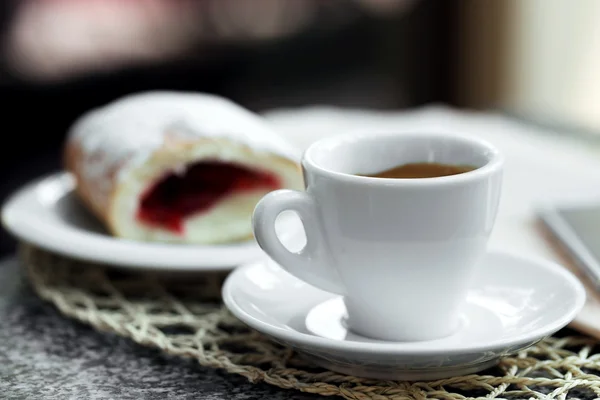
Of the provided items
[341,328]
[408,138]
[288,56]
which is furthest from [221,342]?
[288,56]

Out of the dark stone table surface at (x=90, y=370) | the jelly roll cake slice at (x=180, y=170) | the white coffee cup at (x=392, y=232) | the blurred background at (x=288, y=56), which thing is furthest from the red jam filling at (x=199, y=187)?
the blurred background at (x=288, y=56)

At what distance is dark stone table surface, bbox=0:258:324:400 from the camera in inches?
24.0

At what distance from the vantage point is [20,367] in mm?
662

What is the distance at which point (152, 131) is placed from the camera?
91 centimetres

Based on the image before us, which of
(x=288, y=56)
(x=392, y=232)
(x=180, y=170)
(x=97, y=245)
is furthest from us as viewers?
(x=288, y=56)

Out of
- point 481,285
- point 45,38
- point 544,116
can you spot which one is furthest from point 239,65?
point 481,285

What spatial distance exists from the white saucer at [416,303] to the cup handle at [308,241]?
1.5 inches

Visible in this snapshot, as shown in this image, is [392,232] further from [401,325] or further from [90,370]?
[90,370]

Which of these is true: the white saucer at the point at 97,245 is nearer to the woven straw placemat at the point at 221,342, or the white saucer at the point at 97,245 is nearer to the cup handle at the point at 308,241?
the woven straw placemat at the point at 221,342

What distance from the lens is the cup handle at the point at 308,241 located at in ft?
2.03

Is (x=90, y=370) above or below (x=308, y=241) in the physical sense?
below

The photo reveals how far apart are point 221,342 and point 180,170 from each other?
0.89ft

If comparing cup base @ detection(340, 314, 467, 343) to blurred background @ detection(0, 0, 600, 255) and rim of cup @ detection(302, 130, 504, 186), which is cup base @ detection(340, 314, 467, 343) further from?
blurred background @ detection(0, 0, 600, 255)

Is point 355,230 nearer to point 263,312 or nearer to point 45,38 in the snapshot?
point 263,312
